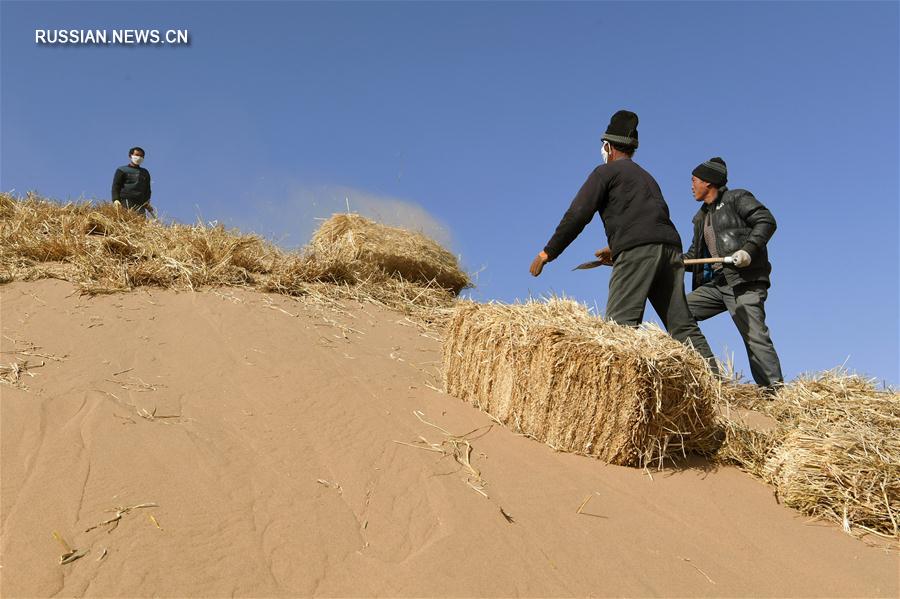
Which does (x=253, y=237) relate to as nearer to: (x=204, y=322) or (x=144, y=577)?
(x=204, y=322)

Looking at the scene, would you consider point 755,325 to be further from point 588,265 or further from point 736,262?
point 588,265

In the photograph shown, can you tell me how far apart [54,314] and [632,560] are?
200 inches

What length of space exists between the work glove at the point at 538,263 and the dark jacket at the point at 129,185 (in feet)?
22.4

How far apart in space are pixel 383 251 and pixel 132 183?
415 cm

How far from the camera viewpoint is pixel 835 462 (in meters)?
3.80

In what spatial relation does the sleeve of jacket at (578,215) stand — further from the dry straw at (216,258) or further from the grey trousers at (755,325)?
the grey trousers at (755,325)

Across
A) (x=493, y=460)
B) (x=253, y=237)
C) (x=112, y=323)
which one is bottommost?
(x=493, y=460)

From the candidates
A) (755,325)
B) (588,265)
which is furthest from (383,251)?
(755,325)

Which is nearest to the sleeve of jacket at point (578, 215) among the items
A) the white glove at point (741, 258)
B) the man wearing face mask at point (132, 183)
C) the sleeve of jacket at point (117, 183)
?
the white glove at point (741, 258)

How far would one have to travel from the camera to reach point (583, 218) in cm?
493

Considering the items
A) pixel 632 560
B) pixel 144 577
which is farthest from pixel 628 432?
pixel 144 577

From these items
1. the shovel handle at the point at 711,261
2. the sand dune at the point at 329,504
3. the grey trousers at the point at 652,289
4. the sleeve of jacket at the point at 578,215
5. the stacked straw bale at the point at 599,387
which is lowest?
the sand dune at the point at 329,504

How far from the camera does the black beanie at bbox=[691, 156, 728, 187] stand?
20.0 feet

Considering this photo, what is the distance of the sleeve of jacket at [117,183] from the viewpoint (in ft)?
30.9
